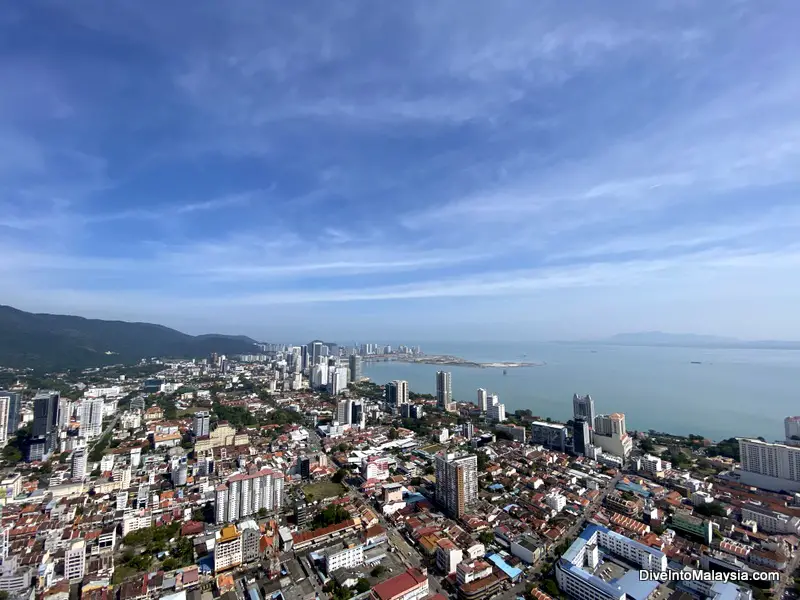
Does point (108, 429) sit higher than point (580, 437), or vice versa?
point (580, 437)

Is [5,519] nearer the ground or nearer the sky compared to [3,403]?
nearer the ground

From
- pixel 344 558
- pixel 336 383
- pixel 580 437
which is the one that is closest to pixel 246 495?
pixel 344 558

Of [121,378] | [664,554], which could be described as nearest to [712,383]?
[664,554]

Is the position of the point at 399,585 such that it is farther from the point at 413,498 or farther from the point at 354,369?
the point at 354,369

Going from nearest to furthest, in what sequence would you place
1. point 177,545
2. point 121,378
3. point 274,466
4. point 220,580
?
point 220,580, point 177,545, point 274,466, point 121,378

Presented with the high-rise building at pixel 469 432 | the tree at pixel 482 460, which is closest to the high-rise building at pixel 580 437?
the tree at pixel 482 460

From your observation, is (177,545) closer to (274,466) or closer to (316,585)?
(316,585)
